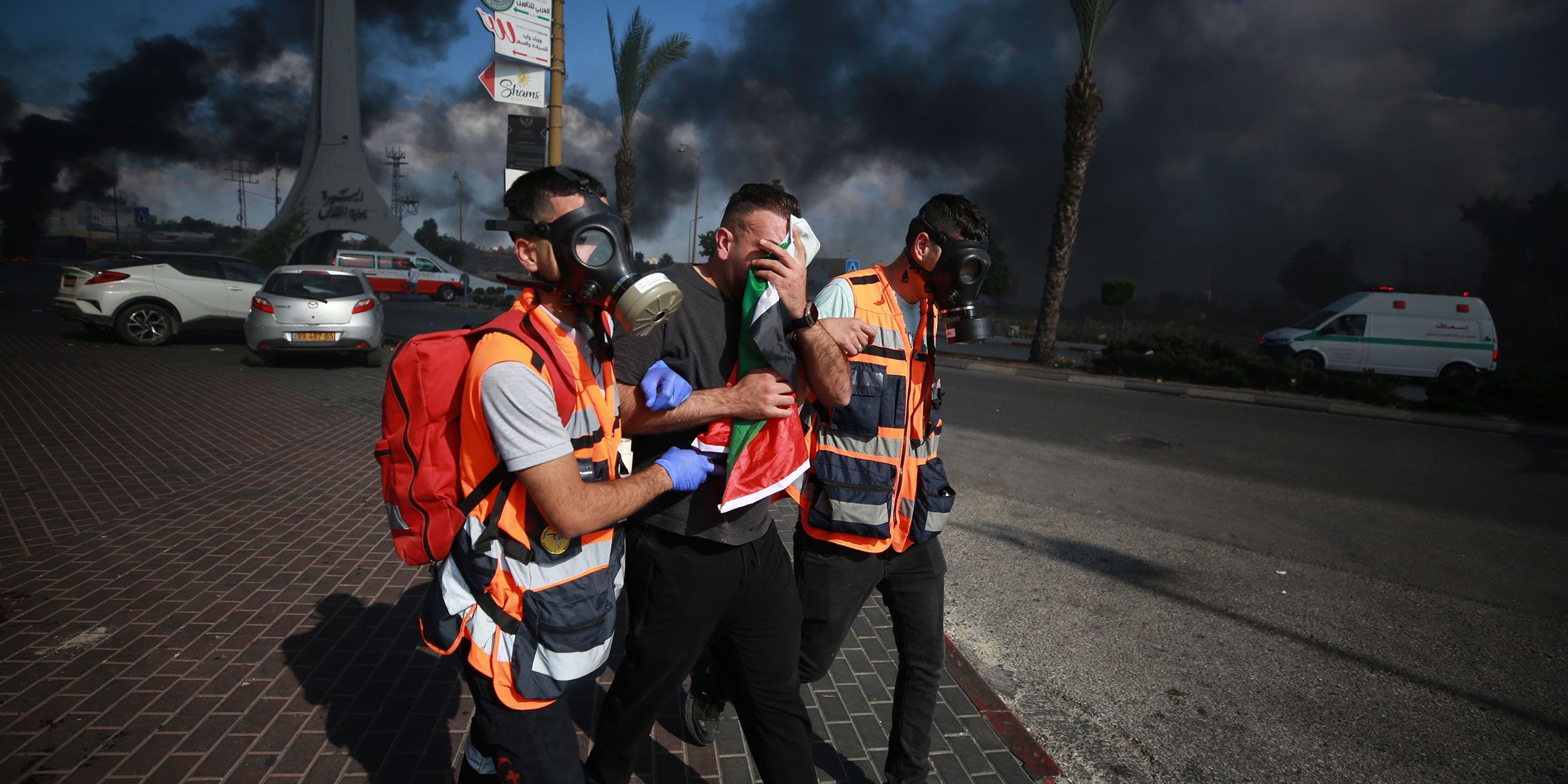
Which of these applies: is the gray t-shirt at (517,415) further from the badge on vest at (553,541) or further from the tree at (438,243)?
the tree at (438,243)

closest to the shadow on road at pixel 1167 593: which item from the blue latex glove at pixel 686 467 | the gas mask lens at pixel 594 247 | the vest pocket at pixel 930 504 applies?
the vest pocket at pixel 930 504

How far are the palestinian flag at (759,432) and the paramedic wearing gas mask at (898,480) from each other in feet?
1.34

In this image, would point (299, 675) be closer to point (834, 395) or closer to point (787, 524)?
point (834, 395)

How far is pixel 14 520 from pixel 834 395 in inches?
219

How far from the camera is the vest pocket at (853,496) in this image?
90.7 inches

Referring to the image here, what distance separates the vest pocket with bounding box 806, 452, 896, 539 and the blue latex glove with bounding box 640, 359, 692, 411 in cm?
70

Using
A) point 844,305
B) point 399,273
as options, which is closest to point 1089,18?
point 844,305

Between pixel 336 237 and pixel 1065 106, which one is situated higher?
pixel 1065 106

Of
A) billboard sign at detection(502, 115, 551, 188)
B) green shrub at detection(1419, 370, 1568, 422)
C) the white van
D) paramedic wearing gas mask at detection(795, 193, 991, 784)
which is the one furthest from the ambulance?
paramedic wearing gas mask at detection(795, 193, 991, 784)

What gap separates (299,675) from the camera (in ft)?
10.1

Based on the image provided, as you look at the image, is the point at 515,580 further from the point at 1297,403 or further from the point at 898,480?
the point at 1297,403

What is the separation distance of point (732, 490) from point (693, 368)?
1.15 ft

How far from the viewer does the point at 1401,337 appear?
18.3 metres

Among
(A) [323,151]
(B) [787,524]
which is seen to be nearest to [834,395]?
(B) [787,524]
